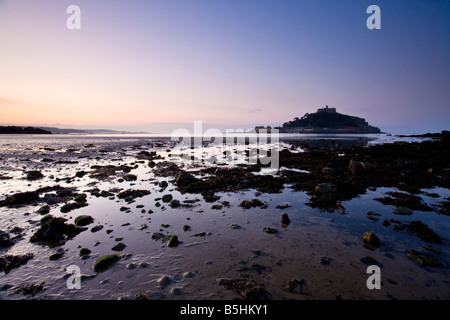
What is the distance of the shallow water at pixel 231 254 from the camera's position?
14.4 ft

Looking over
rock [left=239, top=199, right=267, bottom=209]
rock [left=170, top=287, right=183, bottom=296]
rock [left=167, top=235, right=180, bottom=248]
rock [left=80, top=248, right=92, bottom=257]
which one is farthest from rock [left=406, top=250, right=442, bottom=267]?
rock [left=80, top=248, right=92, bottom=257]

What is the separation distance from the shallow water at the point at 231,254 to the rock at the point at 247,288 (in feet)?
0.45

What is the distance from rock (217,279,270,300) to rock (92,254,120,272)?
3125 mm

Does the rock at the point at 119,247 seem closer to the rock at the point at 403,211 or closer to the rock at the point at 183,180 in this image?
the rock at the point at 183,180

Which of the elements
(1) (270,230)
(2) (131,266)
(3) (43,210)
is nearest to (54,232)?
(3) (43,210)

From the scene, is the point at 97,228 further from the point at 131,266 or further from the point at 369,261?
the point at 369,261

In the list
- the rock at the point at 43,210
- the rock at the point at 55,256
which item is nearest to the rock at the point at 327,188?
the rock at the point at 55,256

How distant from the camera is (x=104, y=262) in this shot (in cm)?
533

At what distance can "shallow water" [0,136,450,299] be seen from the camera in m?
4.38

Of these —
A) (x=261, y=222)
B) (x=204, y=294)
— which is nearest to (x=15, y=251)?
(x=204, y=294)

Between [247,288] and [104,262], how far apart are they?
398 centimetres

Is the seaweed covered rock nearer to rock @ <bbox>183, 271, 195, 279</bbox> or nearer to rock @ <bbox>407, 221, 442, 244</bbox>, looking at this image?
rock @ <bbox>183, 271, 195, 279</bbox>
